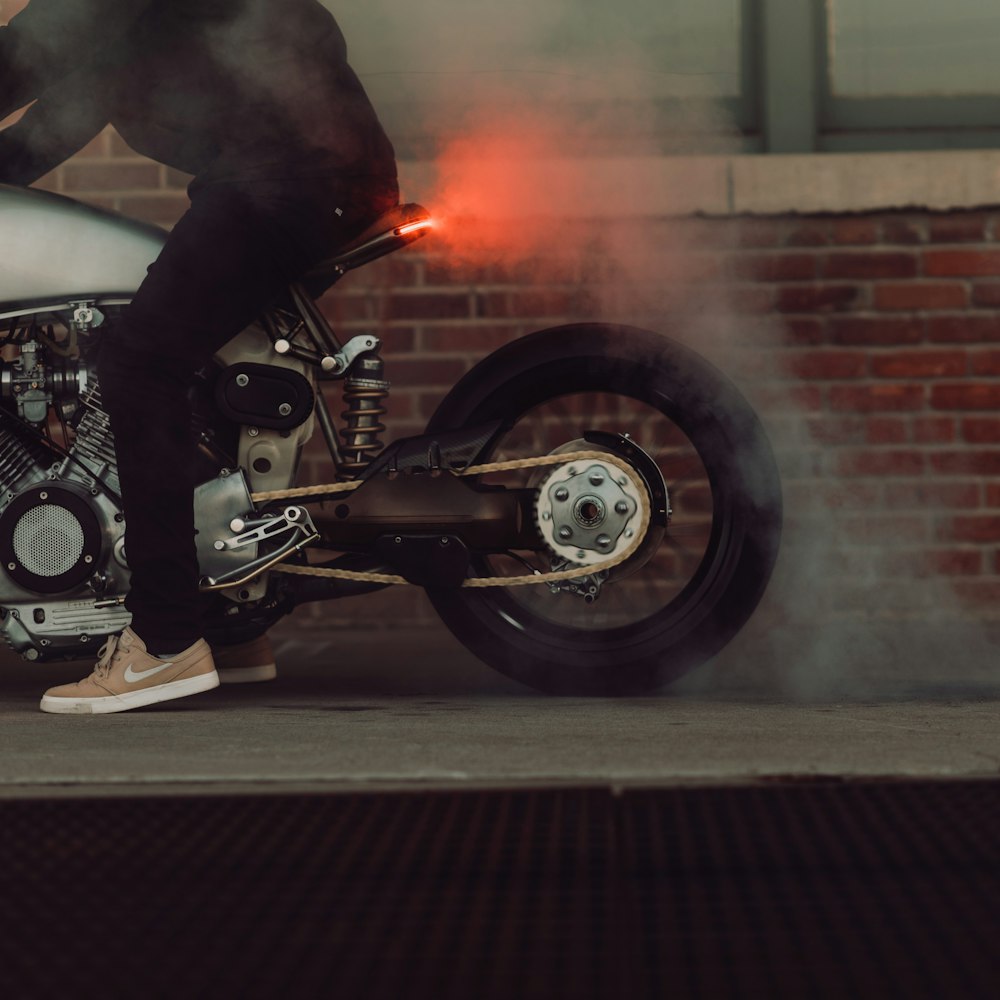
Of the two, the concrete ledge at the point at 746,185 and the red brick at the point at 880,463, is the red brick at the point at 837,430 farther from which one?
the concrete ledge at the point at 746,185

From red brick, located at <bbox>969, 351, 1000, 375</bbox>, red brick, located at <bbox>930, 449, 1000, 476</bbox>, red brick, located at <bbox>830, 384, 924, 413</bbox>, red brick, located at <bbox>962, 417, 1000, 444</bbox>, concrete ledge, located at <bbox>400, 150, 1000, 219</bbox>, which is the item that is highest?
concrete ledge, located at <bbox>400, 150, 1000, 219</bbox>

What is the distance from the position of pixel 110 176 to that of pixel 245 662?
6.26 feet

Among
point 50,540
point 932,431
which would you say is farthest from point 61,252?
point 932,431

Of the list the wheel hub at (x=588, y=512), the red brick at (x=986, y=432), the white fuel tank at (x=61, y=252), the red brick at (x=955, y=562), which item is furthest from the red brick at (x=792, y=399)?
the white fuel tank at (x=61, y=252)

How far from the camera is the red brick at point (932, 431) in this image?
5078mm

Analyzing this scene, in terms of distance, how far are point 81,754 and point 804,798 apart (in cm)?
119

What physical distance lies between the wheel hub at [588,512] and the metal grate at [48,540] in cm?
92

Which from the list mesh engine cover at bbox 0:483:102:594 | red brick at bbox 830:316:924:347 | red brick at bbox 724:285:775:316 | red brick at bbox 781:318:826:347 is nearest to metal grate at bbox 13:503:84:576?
mesh engine cover at bbox 0:483:102:594

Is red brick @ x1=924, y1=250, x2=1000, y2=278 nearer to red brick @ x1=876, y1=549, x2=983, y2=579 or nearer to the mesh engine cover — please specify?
red brick @ x1=876, y1=549, x2=983, y2=579

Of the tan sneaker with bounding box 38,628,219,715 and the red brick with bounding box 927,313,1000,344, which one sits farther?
the red brick with bounding box 927,313,1000,344

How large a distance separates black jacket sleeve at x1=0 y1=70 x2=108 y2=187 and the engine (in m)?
0.38

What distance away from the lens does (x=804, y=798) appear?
258cm

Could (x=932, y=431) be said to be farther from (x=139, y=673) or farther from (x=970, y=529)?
(x=139, y=673)

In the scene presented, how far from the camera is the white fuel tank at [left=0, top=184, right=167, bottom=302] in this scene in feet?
11.3
